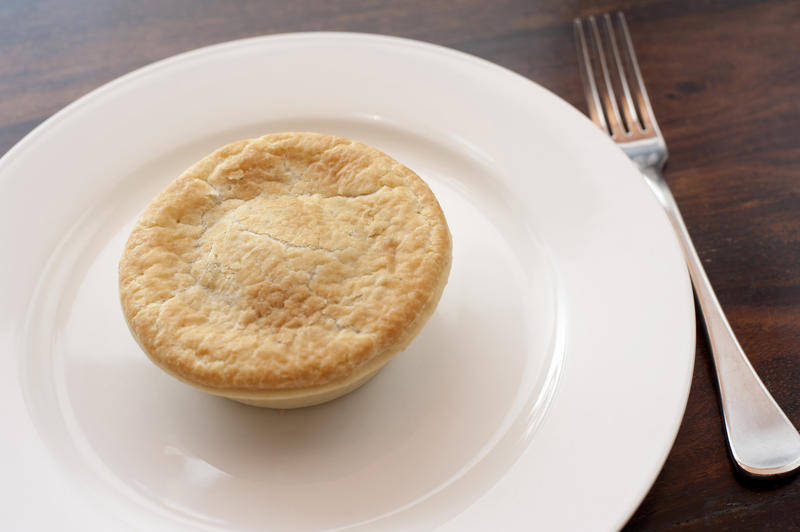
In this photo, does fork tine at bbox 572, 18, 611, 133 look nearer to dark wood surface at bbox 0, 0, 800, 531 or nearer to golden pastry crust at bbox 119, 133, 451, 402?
dark wood surface at bbox 0, 0, 800, 531

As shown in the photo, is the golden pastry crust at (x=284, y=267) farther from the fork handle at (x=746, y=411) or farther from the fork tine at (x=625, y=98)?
the fork tine at (x=625, y=98)

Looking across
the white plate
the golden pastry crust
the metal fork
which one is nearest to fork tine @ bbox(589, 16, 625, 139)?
the metal fork

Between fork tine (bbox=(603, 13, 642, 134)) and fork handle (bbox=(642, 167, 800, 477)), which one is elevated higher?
fork tine (bbox=(603, 13, 642, 134))

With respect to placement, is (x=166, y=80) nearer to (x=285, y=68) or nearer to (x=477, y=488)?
(x=285, y=68)

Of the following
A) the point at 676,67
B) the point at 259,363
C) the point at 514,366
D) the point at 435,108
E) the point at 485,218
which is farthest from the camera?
the point at 676,67

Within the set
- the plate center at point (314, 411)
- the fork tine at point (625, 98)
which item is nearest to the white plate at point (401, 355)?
the plate center at point (314, 411)

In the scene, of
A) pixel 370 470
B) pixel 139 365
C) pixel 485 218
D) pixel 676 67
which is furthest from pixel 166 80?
pixel 676 67

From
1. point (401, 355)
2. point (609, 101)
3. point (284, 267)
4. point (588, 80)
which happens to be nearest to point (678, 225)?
point (609, 101)
